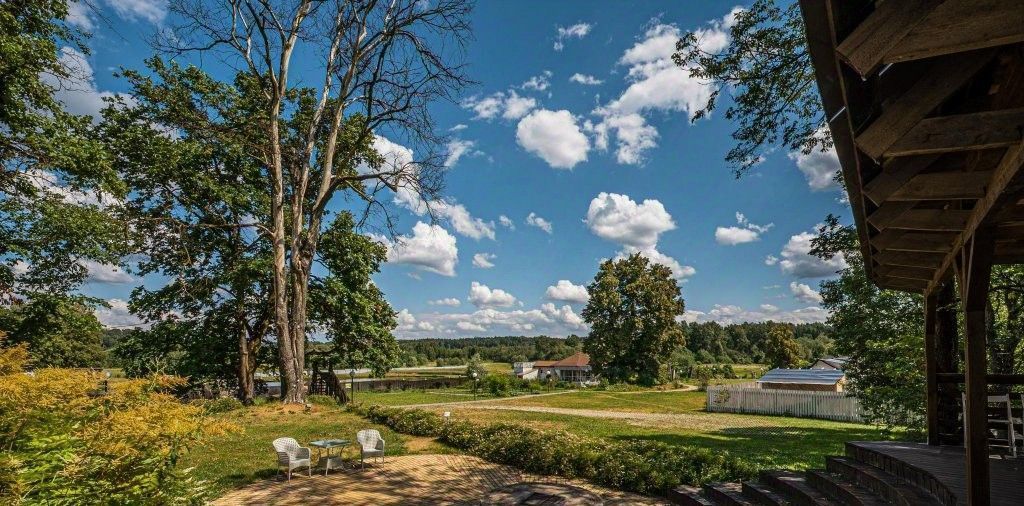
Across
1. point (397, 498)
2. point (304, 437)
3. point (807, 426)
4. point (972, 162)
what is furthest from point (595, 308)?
point (972, 162)

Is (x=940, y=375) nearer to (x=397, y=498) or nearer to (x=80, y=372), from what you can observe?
(x=397, y=498)

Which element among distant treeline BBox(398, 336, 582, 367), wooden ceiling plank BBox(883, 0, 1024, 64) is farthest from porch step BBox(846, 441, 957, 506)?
distant treeline BBox(398, 336, 582, 367)

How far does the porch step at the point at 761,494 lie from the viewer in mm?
5482

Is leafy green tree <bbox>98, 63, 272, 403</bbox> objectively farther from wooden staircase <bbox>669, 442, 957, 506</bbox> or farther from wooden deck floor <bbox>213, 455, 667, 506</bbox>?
wooden staircase <bbox>669, 442, 957, 506</bbox>

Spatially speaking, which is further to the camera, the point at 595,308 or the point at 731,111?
the point at 595,308

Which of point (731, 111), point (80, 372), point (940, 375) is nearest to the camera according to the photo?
point (80, 372)

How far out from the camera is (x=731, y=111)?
8.62 metres

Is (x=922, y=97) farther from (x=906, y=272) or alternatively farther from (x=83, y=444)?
(x=83, y=444)

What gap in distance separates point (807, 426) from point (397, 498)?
15772mm

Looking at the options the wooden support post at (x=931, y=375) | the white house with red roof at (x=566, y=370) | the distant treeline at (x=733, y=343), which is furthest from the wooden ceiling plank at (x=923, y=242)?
the distant treeline at (x=733, y=343)

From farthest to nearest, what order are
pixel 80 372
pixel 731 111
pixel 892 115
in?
pixel 731 111 → pixel 80 372 → pixel 892 115

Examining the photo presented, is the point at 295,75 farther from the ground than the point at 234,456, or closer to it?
farther from the ground

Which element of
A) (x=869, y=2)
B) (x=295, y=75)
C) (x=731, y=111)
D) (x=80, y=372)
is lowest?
(x=80, y=372)

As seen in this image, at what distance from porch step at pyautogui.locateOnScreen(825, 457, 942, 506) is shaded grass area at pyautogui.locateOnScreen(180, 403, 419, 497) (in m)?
7.23
